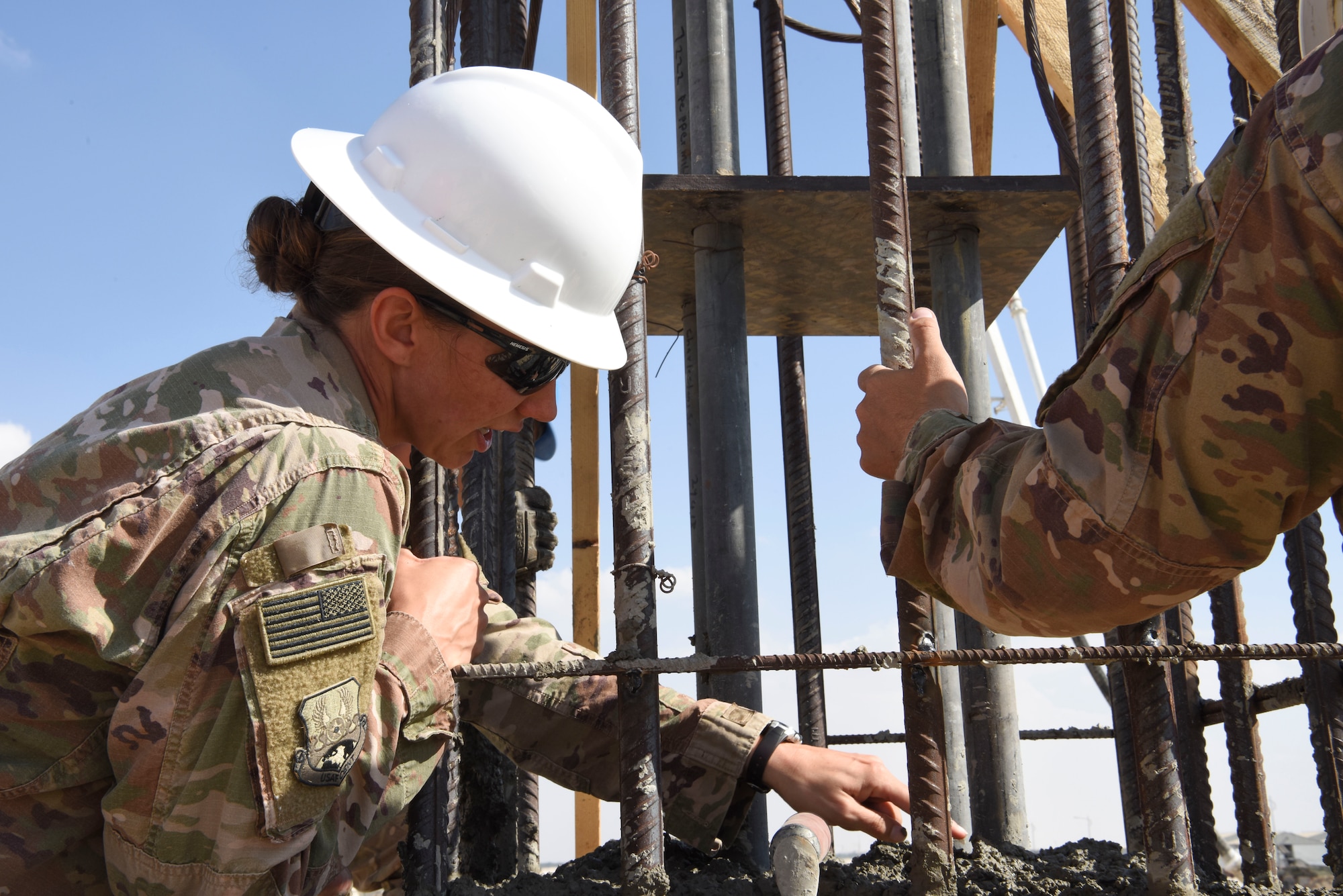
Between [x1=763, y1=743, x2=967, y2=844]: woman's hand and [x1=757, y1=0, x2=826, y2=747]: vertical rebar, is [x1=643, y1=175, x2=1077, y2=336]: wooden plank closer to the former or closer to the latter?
[x1=757, y1=0, x2=826, y2=747]: vertical rebar

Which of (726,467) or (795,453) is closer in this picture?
(726,467)

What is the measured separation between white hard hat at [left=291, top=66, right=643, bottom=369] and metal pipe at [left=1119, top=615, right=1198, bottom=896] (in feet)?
5.38

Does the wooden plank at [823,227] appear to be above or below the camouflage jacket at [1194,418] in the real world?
above

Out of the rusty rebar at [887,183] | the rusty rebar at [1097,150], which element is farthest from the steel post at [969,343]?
the rusty rebar at [887,183]

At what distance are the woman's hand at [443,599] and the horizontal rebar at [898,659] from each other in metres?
0.23

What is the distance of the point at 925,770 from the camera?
2893mm

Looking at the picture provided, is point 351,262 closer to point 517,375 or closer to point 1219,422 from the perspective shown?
point 517,375

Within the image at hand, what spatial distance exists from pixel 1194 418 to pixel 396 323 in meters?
1.67

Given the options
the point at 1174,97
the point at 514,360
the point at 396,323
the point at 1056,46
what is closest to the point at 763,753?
the point at 514,360

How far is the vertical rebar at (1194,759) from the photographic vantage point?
4422mm

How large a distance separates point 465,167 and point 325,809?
1.45 m

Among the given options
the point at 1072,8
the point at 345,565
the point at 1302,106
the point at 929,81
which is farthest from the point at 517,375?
the point at 929,81

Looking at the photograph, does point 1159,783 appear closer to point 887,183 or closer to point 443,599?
point 887,183

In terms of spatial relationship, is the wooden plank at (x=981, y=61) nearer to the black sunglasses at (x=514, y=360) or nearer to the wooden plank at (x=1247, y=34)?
the wooden plank at (x=1247, y=34)
